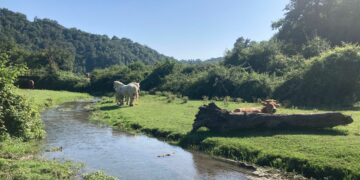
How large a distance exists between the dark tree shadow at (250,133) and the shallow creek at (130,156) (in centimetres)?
93

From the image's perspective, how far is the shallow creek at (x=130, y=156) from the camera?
17266 mm

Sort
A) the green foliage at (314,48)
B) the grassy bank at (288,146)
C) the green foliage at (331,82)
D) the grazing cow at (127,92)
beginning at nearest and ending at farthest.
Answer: the grassy bank at (288,146)
the green foliage at (331,82)
the grazing cow at (127,92)
the green foliage at (314,48)

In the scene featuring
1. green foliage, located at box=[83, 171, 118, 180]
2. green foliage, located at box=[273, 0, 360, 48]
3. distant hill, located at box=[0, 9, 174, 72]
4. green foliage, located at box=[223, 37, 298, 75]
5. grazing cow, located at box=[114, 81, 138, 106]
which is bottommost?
green foliage, located at box=[83, 171, 118, 180]

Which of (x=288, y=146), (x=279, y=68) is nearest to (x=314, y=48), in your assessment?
(x=279, y=68)

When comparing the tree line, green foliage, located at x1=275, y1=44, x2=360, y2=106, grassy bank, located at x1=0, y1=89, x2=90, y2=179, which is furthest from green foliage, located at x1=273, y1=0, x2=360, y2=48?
grassy bank, located at x1=0, y1=89, x2=90, y2=179

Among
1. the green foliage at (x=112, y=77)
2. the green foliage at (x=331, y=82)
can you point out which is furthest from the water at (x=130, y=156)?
the green foliage at (x=112, y=77)

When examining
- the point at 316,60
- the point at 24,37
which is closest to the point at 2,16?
the point at 24,37

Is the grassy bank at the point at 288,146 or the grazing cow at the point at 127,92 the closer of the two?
the grassy bank at the point at 288,146

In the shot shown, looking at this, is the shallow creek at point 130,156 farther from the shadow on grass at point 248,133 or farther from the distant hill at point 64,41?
the distant hill at point 64,41

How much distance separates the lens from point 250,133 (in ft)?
73.6

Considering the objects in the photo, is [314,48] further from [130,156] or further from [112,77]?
[130,156]

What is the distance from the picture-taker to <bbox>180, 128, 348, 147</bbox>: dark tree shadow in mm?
21156

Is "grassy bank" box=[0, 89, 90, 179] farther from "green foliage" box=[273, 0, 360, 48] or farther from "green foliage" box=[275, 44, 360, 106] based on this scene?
"green foliage" box=[273, 0, 360, 48]

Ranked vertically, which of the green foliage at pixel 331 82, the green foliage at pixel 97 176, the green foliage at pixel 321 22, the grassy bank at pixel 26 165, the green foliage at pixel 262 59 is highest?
the green foliage at pixel 321 22
